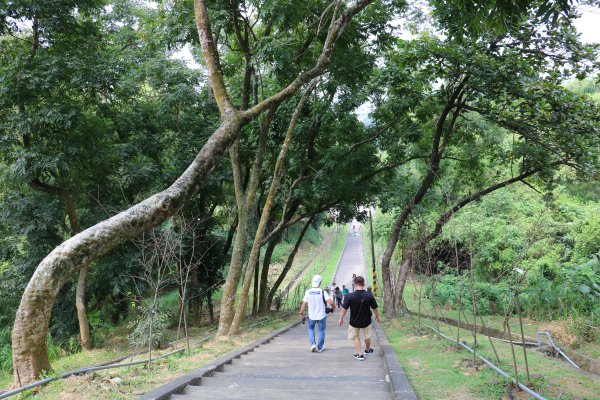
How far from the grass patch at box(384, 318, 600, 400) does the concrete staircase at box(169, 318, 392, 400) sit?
431 millimetres

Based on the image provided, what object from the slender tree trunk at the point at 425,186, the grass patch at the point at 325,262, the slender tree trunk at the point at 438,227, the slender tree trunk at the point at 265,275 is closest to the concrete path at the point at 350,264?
the grass patch at the point at 325,262

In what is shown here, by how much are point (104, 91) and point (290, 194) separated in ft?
18.9

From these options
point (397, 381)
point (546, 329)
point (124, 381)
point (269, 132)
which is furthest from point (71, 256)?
point (546, 329)

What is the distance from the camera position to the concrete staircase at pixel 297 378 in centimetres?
471

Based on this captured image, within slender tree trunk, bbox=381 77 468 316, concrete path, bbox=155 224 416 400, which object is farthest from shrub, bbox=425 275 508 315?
concrete path, bbox=155 224 416 400

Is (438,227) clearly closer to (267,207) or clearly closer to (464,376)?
(267,207)

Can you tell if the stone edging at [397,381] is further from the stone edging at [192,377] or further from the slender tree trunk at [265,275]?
the slender tree trunk at [265,275]

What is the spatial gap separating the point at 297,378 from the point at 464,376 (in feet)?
6.59

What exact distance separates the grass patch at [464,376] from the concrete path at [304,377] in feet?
0.90

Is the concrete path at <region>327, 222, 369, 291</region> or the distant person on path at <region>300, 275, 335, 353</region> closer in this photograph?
the distant person on path at <region>300, 275, 335, 353</region>

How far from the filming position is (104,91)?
39.5 feet

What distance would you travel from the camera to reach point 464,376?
5.25 meters

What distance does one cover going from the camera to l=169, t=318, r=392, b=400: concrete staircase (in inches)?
185

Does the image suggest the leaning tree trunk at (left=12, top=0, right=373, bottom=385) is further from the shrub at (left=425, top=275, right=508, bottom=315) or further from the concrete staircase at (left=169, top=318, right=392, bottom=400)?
the shrub at (left=425, top=275, right=508, bottom=315)
